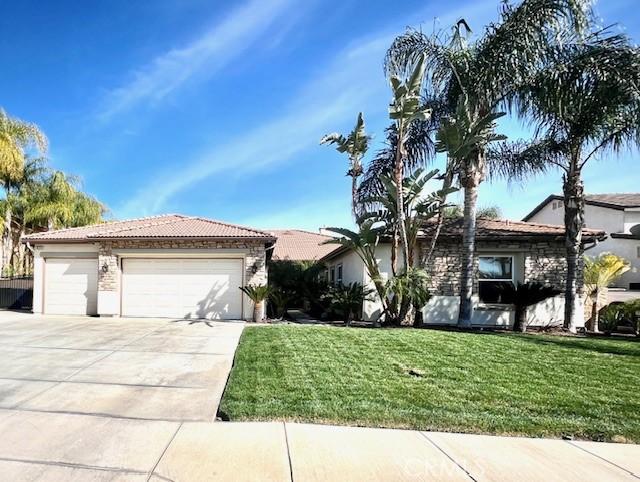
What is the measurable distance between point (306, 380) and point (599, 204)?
3135cm

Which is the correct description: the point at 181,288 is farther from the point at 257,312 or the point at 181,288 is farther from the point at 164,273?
the point at 257,312

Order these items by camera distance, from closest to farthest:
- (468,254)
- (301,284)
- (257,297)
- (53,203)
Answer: (468,254), (257,297), (301,284), (53,203)

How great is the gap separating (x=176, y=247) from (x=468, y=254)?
990cm

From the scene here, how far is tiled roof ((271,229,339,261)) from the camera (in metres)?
27.5

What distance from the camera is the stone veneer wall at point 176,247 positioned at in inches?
560

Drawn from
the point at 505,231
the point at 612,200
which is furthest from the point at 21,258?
the point at 612,200

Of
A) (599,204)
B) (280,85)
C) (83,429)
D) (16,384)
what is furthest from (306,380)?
(599,204)

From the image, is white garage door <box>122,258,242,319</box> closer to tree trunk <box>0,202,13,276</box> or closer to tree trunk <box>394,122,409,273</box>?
tree trunk <box>394,122,409,273</box>

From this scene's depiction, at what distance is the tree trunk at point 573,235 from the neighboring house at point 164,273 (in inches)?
381

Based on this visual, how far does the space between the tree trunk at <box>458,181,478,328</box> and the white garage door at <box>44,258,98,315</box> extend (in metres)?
12.8

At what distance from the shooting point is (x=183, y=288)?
1449 cm

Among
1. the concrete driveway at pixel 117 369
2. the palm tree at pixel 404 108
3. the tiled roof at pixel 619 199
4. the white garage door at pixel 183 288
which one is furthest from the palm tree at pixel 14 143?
the tiled roof at pixel 619 199

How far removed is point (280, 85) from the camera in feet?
40.4

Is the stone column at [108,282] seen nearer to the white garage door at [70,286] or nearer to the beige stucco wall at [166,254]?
the beige stucco wall at [166,254]
